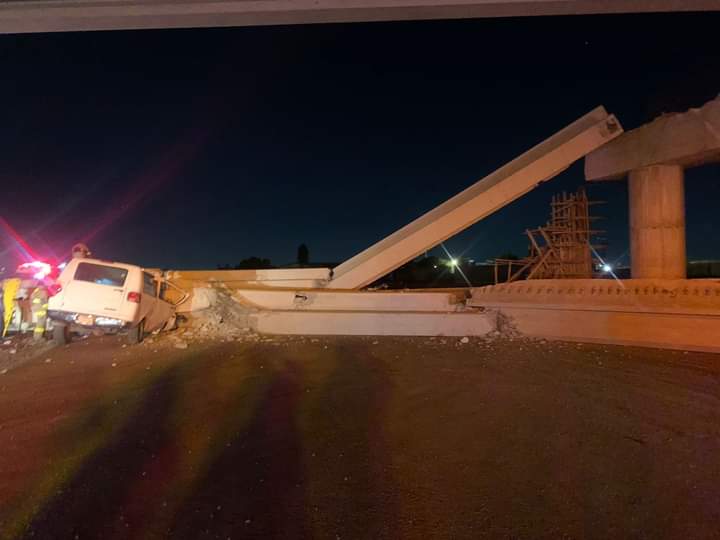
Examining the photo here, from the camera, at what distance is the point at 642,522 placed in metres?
3.23

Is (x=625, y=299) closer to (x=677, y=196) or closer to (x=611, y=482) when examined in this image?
(x=677, y=196)

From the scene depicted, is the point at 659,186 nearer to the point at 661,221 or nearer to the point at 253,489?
the point at 661,221

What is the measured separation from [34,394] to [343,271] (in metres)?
7.72

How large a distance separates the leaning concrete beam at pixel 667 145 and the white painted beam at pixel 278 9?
220 inches

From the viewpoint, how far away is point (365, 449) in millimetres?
4527

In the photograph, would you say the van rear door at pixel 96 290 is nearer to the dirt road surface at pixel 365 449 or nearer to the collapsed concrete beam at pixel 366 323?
the dirt road surface at pixel 365 449

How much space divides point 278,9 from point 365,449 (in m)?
4.59

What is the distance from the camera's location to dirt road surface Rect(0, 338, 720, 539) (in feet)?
10.9

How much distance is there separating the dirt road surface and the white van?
1.39 metres

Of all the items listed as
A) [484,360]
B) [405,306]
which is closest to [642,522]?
[484,360]

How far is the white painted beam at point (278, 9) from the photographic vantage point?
17.0 ft

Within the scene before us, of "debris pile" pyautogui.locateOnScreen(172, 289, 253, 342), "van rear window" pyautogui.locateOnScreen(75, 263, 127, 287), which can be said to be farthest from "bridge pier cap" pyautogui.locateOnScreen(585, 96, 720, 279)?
"van rear window" pyautogui.locateOnScreen(75, 263, 127, 287)

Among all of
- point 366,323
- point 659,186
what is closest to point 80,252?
point 366,323

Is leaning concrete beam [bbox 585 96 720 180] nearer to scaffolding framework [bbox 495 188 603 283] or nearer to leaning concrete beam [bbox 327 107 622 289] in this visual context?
leaning concrete beam [bbox 327 107 622 289]
